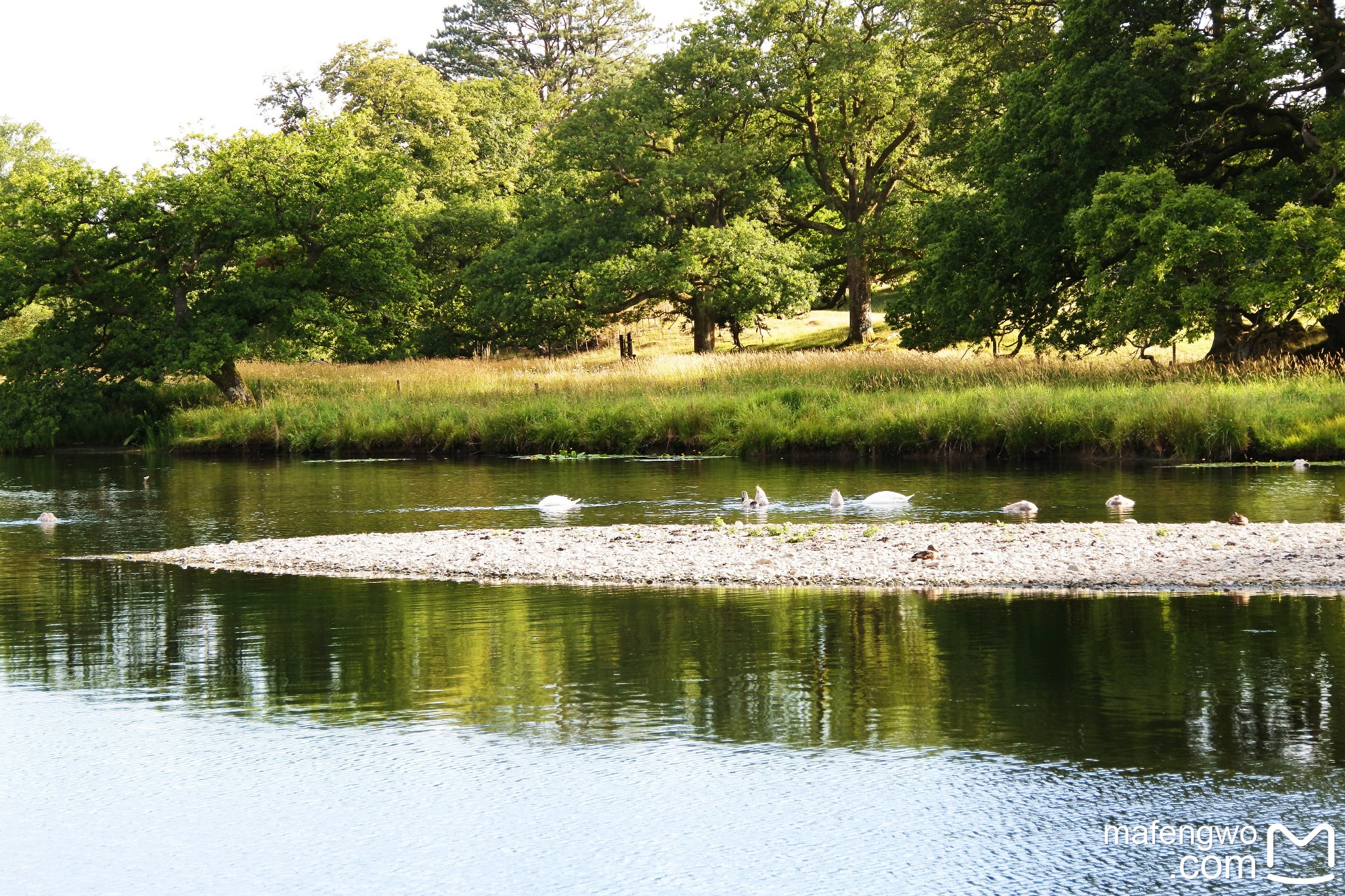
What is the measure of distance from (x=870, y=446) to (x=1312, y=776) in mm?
22588

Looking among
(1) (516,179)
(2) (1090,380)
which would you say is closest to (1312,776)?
(2) (1090,380)

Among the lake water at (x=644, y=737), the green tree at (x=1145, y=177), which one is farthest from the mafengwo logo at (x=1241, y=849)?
the green tree at (x=1145, y=177)

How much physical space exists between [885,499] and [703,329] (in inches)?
1306

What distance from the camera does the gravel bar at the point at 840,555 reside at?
42.4ft

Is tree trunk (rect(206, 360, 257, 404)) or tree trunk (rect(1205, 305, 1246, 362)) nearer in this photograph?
tree trunk (rect(1205, 305, 1246, 362))

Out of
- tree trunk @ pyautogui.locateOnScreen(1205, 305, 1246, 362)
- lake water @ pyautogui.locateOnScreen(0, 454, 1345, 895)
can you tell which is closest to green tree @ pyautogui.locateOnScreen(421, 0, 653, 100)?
tree trunk @ pyautogui.locateOnScreen(1205, 305, 1246, 362)

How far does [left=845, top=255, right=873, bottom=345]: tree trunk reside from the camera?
52375 millimetres

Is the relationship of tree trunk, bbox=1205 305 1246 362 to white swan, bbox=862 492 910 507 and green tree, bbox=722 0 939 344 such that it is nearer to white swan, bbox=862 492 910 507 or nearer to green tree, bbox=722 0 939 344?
white swan, bbox=862 492 910 507

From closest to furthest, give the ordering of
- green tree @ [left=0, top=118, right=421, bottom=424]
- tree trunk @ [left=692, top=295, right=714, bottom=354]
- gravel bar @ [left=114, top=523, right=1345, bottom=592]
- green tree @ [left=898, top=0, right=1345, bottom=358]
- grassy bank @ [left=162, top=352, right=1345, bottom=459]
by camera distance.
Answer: gravel bar @ [left=114, top=523, right=1345, bottom=592] → grassy bank @ [left=162, top=352, right=1345, bottom=459] → green tree @ [left=898, top=0, right=1345, bottom=358] → green tree @ [left=0, top=118, right=421, bottom=424] → tree trunk @ [left=692, top=295, right=714, bottom=354]

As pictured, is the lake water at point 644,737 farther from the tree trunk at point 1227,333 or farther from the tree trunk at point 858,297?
the tree trunk at point 858,297

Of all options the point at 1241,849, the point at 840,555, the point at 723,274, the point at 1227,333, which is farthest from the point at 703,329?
the point at 1241,849

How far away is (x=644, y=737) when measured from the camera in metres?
7.98

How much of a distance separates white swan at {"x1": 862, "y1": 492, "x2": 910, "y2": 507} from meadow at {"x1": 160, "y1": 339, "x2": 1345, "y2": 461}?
28.6 ft

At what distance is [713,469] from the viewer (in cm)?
2709
